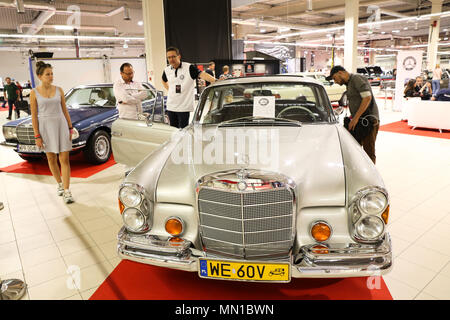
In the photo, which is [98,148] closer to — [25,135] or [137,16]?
[25,135]

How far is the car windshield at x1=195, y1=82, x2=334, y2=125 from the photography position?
111 inches

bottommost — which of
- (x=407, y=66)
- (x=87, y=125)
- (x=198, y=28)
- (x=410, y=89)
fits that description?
(x=87, y=125)

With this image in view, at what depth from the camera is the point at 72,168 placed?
5457 millimetres

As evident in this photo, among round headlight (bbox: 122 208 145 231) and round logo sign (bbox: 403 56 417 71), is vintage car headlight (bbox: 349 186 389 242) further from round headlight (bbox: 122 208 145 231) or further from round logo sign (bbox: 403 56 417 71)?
round logo sign (bbox: 403 56 417 71)

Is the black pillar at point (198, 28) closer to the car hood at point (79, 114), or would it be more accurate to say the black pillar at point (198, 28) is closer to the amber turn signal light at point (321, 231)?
the car hood at point (79, 114)

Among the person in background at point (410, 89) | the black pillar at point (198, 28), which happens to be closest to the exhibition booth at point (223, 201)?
the black pillar at point (198, 28)

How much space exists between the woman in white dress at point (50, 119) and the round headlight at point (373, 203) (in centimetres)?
333

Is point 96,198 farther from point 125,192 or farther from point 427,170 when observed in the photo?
point 427,170

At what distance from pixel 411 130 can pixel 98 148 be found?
715 cm

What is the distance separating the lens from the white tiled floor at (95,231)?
2.35m

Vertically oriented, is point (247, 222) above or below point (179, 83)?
below

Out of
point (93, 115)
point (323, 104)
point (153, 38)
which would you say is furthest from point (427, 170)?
point (153, 38)

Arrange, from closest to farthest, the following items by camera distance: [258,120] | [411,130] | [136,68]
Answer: [258,120], [411,130], [136,68]

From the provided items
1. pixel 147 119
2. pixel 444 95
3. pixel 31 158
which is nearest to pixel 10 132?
pixel 31 158
